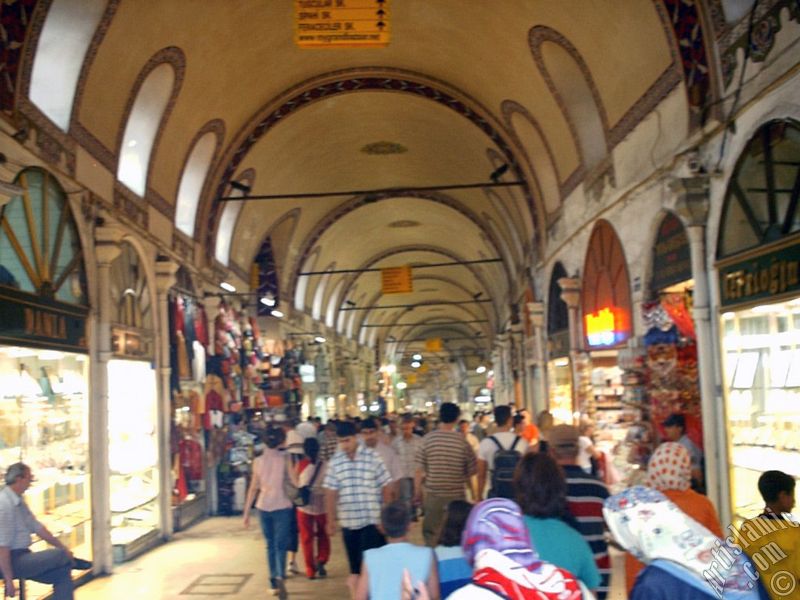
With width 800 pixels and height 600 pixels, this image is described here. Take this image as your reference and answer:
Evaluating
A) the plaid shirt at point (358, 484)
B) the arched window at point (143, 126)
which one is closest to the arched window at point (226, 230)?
the arched window at point (143, 126)

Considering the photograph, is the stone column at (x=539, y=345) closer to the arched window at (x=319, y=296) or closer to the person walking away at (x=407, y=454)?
the person walking away at (x=407, y=454)

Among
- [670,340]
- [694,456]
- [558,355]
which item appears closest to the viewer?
[694,456]

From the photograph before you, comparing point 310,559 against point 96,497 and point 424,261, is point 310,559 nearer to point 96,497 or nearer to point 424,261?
point 96,497

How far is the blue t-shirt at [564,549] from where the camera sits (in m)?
3.72

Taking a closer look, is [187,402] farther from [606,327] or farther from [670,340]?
[670,340]

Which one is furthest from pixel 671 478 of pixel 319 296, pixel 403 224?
pixel 319 296

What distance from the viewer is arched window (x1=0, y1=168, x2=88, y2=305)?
7285 mm

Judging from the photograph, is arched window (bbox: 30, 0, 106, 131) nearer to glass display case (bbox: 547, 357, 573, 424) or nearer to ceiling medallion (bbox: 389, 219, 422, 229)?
glass display case (bbox: 547, 357, 573, 424)

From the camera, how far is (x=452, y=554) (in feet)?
12.9

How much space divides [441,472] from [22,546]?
311cm

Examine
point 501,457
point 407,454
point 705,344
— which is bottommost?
point 407,454

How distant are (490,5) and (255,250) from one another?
9691mm

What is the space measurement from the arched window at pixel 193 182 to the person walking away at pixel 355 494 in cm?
814

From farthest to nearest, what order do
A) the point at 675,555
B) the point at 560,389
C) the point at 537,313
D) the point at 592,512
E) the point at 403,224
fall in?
the point at 403,224, the point at 537,313, the point at 560,389, the point at 592,512, the point at 675,555
